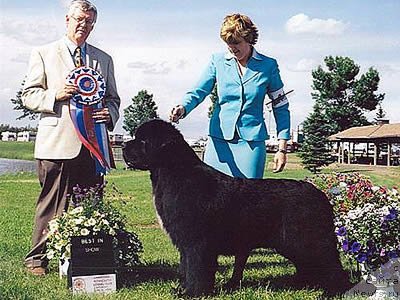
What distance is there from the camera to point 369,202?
406 cm

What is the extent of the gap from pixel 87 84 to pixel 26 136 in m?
0.83

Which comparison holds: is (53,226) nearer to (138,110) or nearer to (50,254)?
(50,254)

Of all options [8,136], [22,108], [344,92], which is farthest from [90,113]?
[344,92]

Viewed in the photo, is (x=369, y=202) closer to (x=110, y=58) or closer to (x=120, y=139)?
(x=120, y=139)

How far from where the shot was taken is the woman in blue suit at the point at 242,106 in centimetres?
382

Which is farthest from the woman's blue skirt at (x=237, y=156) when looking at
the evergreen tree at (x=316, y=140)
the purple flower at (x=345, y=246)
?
the purple flower at (x=345, y=246)

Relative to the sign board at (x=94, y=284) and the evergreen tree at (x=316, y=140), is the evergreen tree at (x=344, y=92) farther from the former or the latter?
the sign board at (x=94, y=284)

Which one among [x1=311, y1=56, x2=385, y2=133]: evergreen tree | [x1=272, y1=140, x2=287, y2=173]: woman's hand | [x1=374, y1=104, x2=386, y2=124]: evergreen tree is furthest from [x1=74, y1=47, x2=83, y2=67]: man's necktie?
[x1=374, y1=104, x2=386, y2=124]: evergreen tree

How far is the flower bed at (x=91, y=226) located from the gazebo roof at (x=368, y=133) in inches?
62.5

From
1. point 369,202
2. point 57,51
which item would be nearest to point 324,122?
point 369,202

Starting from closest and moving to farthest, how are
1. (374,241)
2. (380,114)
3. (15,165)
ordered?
1. (374,241)
2. (380,114)
3. (15,165)

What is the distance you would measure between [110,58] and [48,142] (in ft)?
2.32

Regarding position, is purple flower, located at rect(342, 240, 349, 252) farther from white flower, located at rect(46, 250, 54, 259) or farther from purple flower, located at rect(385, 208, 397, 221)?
white flower, located at rect(46, 250, 54, 259)

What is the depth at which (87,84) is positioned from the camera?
152 inches
